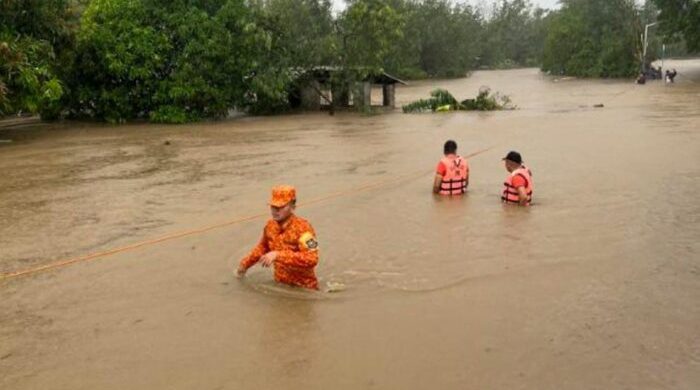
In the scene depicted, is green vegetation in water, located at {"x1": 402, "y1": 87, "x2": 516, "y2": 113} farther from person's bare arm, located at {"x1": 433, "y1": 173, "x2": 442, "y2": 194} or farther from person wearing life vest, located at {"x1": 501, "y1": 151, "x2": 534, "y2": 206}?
person wearing life vest, located at {"x1": 501, "y1": 151, "x2": 534, "y2": 206}

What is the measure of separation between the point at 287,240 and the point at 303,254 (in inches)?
7.2

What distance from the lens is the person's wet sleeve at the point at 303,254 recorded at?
5871 mm

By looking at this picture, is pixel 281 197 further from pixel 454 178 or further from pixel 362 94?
pixel 362 94

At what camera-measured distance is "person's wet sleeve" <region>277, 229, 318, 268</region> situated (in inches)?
231

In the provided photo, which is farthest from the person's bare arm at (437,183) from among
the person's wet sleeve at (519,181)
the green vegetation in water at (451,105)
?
the green vegetation in water at (451,105)

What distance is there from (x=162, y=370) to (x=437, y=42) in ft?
218

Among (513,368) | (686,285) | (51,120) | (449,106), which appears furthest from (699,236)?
(51,120)

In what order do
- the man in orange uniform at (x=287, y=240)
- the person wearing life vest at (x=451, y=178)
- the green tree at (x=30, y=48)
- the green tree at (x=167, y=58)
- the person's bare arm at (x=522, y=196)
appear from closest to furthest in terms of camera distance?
1. the man in orange uniform at (x=287, y=240)
2. the person's bare arm at (x=522, y=196)
3. the person wearing life vest at (x=451, y=178)
4. the green tree at (x=30, y=48)
5. the green tree at (x=167, y=58)

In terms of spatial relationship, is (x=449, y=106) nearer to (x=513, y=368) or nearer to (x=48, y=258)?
(x=48, y=258)

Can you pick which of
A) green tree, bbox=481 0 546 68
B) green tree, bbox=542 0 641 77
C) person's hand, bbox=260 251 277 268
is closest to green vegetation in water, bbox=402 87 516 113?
person's hand, bbox=260 251 277 268

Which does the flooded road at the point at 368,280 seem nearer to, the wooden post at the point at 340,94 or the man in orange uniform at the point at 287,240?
the man in orange uniform at the point at 287,240

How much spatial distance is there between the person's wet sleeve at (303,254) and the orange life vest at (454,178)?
503 cm

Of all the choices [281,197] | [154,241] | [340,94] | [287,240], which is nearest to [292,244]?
[287,240]

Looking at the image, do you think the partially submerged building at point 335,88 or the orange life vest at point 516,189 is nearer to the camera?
the orange life vest at point 516,189
